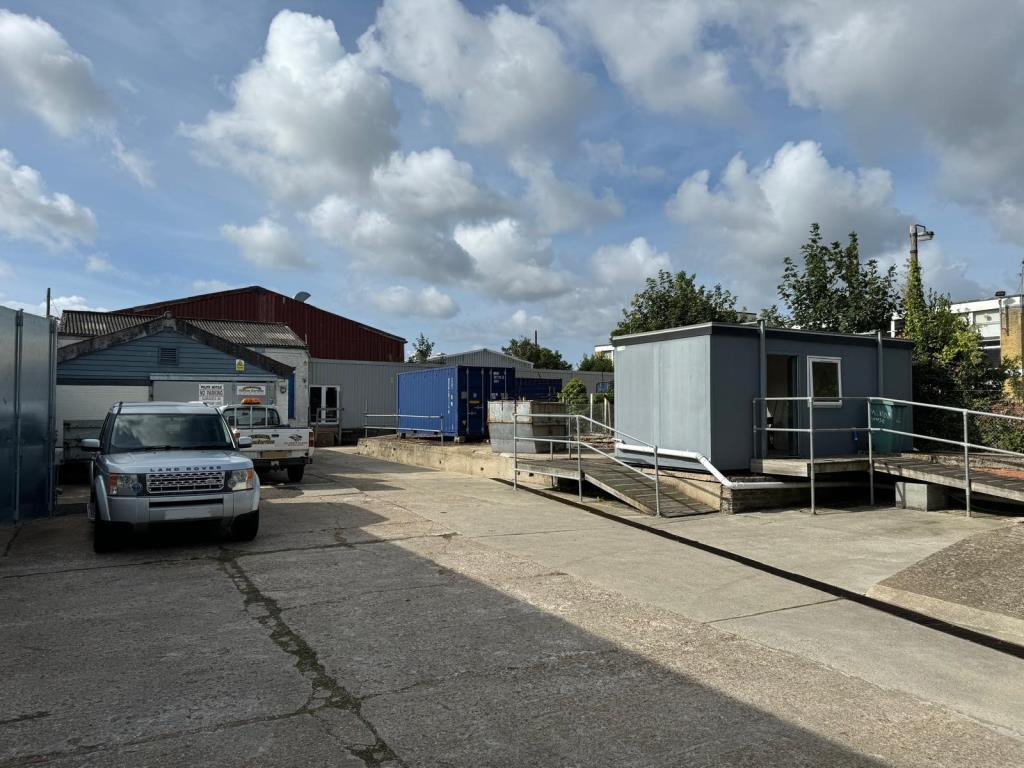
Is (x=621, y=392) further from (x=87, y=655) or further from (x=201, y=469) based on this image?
(x=87, y=655)

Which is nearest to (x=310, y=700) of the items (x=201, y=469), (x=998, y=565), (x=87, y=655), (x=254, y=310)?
(x=87, y=655)

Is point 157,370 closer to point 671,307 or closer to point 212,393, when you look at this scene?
point 212,393

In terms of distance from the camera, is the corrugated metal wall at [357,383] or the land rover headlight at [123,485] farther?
the corrugated metal wall at [357,383]

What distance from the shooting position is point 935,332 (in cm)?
1823

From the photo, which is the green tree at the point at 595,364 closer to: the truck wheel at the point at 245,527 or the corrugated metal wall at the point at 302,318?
the corrugated metal wall at the point at 302,318

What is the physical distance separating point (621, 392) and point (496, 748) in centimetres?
1156

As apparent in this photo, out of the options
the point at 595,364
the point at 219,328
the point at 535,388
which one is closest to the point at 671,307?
the point at 535,388

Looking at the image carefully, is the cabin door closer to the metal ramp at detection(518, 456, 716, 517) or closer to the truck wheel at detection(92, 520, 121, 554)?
the metal ramp at detection(518, 456, 716, 517)

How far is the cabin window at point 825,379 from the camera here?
45.3 feet

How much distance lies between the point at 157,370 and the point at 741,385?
16.0 meters

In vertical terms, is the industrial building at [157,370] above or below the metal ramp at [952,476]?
above

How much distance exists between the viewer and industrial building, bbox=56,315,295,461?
63.4 feet

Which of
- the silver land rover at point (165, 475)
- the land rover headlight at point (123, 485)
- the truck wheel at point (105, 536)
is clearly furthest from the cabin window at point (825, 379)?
the truck wheel at point (105, 536)

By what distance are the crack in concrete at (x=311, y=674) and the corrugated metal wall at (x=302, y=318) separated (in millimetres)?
37709
